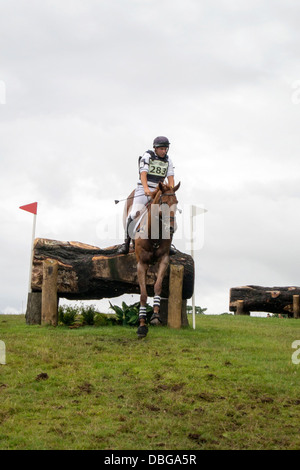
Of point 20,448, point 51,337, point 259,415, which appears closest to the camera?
point 20,448

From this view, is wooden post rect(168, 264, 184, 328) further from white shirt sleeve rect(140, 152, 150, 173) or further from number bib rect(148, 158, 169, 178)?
white shirt sleeve rect(140, 152, 150, 173)

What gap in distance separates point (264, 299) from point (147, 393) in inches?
614

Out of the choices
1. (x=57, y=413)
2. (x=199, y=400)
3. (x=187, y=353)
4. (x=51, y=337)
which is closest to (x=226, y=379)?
(x=199, y=400)

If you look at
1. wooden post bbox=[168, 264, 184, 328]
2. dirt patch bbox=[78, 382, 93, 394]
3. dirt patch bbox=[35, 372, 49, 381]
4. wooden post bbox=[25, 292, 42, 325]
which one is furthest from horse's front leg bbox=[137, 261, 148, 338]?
dirt patch bbox=[78, 382, 93, 394]

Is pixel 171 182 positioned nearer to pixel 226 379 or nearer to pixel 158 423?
pixel 226 379

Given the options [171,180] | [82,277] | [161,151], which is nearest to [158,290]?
[171,180]

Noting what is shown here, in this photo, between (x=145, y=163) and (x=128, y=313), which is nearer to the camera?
(x=145, y=163)

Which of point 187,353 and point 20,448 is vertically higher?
point 187,353

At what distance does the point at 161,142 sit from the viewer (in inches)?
500

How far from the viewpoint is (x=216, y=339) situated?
12367mm

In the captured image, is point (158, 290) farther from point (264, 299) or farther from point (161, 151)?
point (264, 299)

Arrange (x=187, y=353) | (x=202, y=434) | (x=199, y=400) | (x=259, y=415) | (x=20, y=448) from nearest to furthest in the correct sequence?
1. (x=20, y=448)
2. (x=202, y=434)
3. (x=259, y=415)
4. (x=199, y=400)
5. (x=187, y=353)
